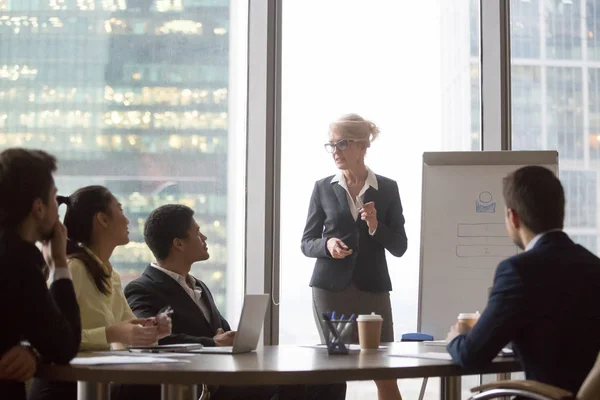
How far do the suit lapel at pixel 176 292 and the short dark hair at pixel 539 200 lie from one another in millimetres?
1379

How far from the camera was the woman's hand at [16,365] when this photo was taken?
1.97 m

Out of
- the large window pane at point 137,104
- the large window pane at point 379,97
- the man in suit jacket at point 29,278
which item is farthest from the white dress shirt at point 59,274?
the large window pane at point 379,97

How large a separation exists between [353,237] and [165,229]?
1.31m

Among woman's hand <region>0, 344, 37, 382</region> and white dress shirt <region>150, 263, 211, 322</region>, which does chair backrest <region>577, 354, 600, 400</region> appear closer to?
woman's hand <region>0, 344, 37, 382</region>

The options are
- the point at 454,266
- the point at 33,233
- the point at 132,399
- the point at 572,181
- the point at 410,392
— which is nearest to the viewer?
the point at 33,233

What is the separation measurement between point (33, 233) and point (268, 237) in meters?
2.94

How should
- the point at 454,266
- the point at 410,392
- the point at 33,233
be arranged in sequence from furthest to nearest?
the point at 410,392 < the point at 454,266 < the point at 33,233

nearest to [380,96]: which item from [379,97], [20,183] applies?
[379,97]

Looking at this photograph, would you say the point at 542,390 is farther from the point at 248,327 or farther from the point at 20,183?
the point at 20,183

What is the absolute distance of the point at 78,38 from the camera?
512 cm

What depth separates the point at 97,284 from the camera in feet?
9.21

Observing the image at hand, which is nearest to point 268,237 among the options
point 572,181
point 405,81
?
point 405,81

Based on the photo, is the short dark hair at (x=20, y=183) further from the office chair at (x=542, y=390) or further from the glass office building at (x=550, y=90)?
the glass office building at (x=550, y=90)

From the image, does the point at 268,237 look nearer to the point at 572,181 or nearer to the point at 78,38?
the point at 78,38
